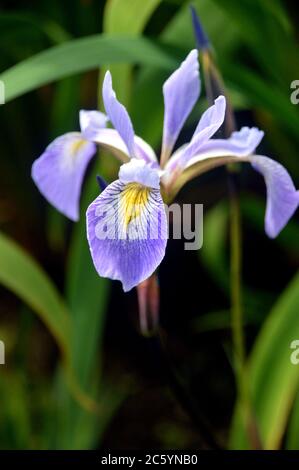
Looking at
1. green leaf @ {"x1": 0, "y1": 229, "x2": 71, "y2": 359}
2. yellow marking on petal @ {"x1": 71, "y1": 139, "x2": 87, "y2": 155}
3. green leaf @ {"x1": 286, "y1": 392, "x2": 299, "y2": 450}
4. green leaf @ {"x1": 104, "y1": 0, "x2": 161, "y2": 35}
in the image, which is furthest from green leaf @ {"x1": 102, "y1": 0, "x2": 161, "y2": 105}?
green leaf @ {"x1": 286, "y1": 392, "x2": 299, "y2": 450}

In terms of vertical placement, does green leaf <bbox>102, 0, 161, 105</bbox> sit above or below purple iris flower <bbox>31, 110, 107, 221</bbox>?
above

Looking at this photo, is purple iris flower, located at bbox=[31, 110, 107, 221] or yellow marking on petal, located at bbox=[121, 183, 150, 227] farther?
purple iris flower, located at bbox=[31, 110, 107, 221]

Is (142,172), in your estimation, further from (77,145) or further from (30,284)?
(30,284)

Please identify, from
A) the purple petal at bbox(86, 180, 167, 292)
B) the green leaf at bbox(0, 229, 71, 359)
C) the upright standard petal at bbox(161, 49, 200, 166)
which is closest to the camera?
the purple petal at bbox(86, 180, 167, 292)

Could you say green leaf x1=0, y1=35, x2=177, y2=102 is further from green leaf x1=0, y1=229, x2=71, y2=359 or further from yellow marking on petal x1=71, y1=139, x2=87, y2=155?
green leaf x1=0, y1=229, x2=71, y2=359

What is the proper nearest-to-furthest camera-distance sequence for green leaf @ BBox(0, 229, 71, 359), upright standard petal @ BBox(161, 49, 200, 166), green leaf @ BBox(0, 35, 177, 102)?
1. upright standard petal @ BBox(161, 49, 200, 166)
2. green leaf @ BBox(0, 35, 177, 102)
3. green leaf @ BBox(0, 229, 71, 359)

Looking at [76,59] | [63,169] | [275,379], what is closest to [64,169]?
[63,169]
